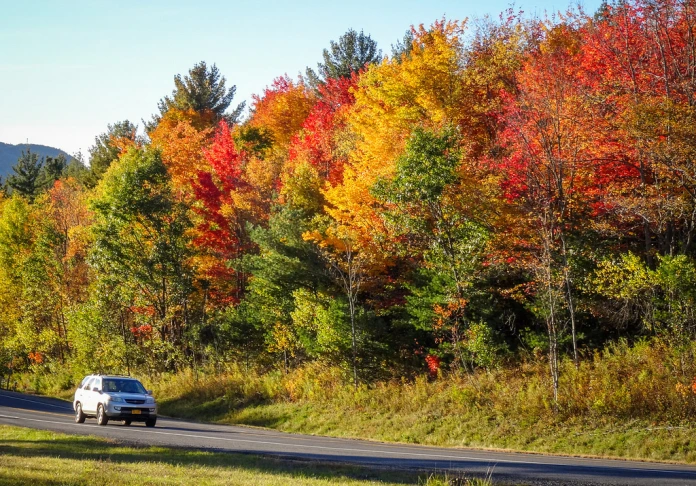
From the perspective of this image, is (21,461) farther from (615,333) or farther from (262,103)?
(262,103)

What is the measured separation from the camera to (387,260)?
1259 inches

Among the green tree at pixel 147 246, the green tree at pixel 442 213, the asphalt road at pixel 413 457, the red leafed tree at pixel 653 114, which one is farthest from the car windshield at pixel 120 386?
the red leafed tree at pixel 653 114

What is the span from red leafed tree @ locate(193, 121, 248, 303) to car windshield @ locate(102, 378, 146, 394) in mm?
14808

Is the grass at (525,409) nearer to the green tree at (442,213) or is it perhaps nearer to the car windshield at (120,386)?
the green tree at (442,213)

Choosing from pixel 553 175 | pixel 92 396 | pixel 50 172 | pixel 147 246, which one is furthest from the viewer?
pixel 50 172

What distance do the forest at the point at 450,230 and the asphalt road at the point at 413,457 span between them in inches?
222

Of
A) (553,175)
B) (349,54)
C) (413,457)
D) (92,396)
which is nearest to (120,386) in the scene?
(92,396)

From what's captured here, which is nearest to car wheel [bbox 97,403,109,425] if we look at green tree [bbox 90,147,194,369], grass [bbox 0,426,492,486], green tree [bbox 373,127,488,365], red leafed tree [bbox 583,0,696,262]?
grass [bbox 0,426,492,486]

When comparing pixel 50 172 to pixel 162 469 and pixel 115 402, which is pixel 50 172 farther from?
pixel 162 469

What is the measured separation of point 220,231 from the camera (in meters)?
44.4

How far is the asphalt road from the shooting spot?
46.3 ft

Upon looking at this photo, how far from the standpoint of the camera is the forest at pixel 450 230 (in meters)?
24.5

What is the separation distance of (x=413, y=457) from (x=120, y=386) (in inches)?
564

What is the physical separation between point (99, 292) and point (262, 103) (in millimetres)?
38035
